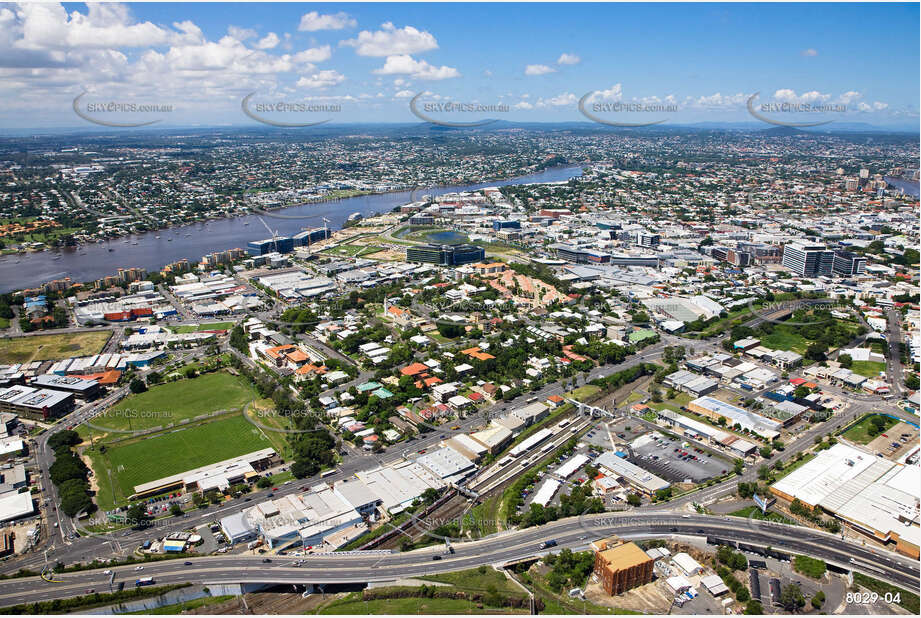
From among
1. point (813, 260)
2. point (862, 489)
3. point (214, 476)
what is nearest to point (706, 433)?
point (862, 489)

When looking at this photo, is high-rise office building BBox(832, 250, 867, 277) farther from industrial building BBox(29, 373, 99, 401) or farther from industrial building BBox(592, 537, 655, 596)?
industrial building BBox(29, 373, 99, 401)

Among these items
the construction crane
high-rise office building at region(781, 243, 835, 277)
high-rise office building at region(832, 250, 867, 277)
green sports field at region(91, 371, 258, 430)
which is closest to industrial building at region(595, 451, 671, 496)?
green sports field at region(91, 371, 258, 430)

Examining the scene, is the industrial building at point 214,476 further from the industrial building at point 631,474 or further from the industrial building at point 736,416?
the industrial building at point 736,416

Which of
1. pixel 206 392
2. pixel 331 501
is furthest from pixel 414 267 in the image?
pixel 331 501

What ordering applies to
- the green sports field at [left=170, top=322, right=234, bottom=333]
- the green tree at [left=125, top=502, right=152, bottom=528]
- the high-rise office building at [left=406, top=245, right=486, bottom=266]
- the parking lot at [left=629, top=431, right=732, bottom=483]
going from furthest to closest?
the high-rise office building at [left=406, top=245, right=486, bottom=266] → the green sports field at [left=170, top=322, right=234, bottom=333] → the parking lot at [left=629, top=431, right=732, bottom=483] → the green tree at [left=125, top=502, right=152, bottom=528]

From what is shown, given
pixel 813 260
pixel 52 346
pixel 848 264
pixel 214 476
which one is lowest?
pixel 214 476

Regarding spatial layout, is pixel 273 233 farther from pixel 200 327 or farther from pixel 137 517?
pixel 137 517
